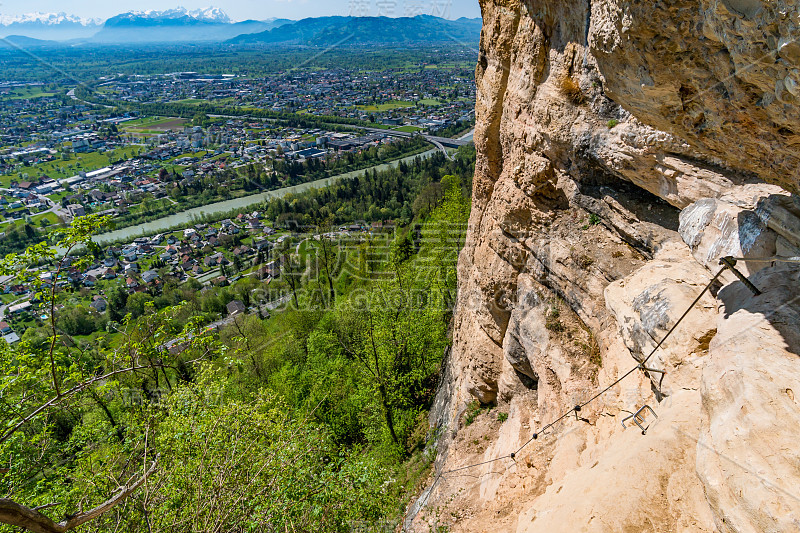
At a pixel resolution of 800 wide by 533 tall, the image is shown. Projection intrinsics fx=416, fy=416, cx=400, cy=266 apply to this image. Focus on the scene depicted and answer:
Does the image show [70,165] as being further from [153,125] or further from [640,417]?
[640,417]

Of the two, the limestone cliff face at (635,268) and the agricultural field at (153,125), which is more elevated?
the limestone cliff face at (635,268)

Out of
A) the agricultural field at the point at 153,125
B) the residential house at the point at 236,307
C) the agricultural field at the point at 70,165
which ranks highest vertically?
the agricultural field at the point at 153,125

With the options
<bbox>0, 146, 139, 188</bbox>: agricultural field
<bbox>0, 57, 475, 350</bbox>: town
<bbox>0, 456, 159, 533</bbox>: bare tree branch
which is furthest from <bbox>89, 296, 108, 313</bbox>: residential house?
<bbox>0, 146, 139, 188</bbox>: agricultural field

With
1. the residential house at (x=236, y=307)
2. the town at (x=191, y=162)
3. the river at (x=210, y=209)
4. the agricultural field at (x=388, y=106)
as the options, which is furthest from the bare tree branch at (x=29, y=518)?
the agricultural field at (x=388, y=106)

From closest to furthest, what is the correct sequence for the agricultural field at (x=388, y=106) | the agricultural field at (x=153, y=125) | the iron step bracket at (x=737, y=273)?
the iron step bracket at (x=737, y=273) < the agricultural field at (x=153, y=125) < the agricultural field at (x=388, y=106)

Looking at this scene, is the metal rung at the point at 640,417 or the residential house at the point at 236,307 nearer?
the metal rung at the point at 640,417

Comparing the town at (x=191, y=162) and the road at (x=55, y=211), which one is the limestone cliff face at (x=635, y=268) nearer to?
the town at (x=191, y=162)

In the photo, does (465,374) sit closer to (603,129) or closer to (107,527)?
(603,129)

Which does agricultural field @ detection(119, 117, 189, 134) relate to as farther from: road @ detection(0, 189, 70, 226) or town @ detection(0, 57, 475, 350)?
road @ detection(0, 189, 70, 226)
